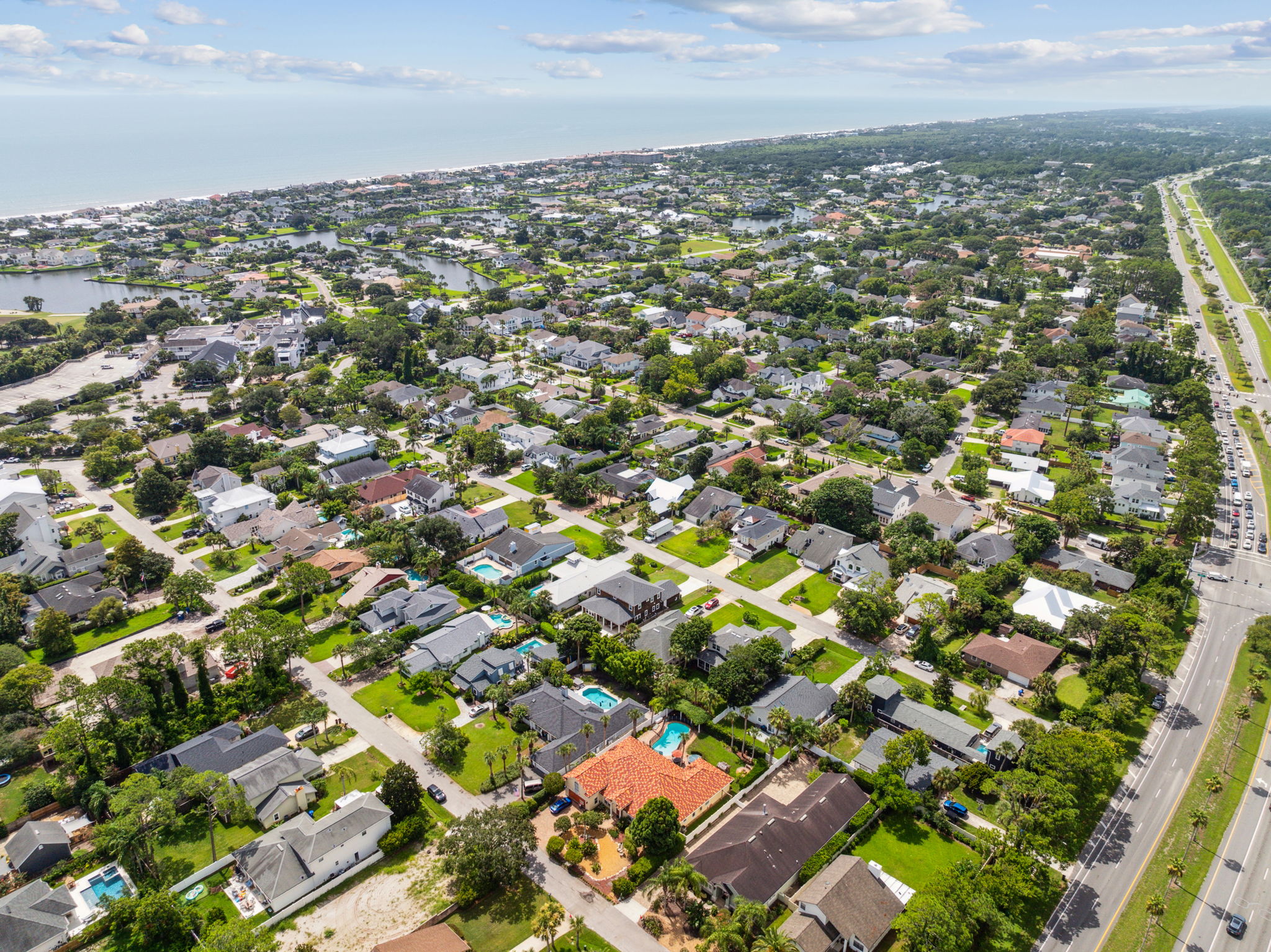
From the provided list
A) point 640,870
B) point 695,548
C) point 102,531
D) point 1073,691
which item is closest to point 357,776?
point 640,870

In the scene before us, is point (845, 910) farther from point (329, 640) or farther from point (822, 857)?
point (329, 640)

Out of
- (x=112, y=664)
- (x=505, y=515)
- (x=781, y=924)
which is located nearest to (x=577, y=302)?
(x=505, y=515)

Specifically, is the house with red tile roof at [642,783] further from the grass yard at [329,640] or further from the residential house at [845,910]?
the grass yard at [329,640]

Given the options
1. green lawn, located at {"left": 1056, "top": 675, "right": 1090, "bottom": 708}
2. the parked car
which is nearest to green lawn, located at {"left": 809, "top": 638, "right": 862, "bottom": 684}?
green lawn, located at {"left": 1056, "top": 675, "right": 1090, "bottom": 708}

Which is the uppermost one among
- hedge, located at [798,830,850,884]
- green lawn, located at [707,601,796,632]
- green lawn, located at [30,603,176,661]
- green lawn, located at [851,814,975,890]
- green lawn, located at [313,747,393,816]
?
green lawn, located at [30,603,176,661]

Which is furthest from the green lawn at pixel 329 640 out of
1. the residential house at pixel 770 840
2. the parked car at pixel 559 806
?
the residential house at pixel 770 840

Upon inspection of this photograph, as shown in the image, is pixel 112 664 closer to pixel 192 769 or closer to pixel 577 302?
pixel 192 769

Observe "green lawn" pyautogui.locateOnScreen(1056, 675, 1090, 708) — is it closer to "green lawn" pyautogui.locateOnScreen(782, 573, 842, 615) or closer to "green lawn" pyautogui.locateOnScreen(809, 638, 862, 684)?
"green lawn" pyautogui.locateOnScreen(809, 638, 862, 684)
